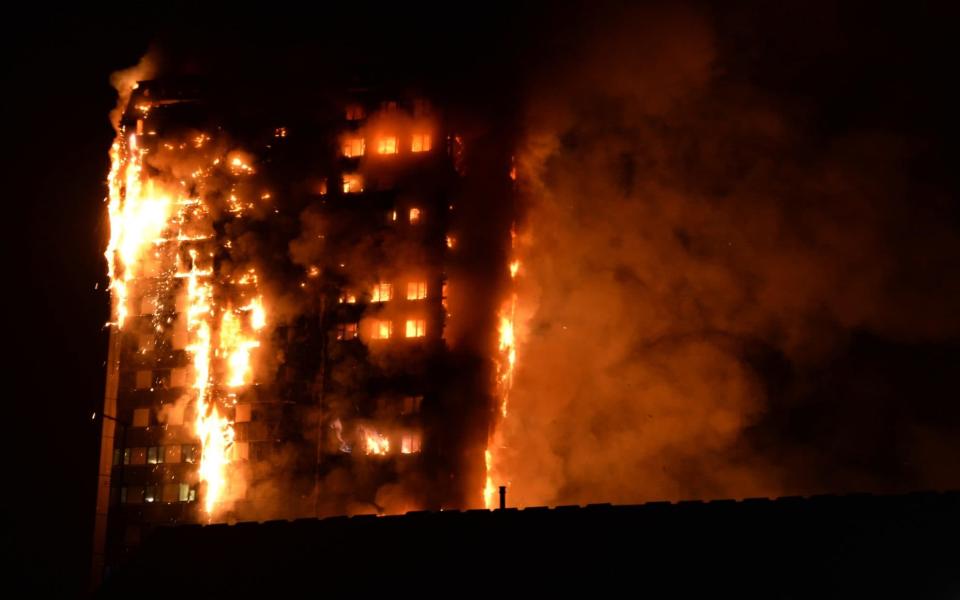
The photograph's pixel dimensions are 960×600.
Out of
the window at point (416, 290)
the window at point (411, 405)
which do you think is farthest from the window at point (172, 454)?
the window at point (416, 290)

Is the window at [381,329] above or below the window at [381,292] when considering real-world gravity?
below

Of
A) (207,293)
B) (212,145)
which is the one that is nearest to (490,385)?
(207,293)

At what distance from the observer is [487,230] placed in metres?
43.3

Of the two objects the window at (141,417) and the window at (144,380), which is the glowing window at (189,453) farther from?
the window at (144,380)

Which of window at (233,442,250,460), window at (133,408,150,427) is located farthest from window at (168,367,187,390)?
window at (233,442,250,460)

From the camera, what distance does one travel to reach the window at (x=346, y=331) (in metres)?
41.4

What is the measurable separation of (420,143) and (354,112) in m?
3.80

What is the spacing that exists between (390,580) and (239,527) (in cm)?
377

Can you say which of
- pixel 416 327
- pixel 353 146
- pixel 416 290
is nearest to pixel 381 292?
pixel 416 290

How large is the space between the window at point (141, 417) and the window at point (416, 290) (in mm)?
13791

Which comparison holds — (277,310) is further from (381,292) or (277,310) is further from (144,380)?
(144,380)

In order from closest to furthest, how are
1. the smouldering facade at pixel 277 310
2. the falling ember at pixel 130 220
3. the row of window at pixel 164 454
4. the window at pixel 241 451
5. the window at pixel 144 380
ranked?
the smouldering facade at pixel 277 310 → the window at pixel 241 451 → the row of window at pixel 164 454 → the falling ember at pixel 130 220 → the window at pixel 144 380

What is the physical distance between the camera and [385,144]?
44344 millimetres

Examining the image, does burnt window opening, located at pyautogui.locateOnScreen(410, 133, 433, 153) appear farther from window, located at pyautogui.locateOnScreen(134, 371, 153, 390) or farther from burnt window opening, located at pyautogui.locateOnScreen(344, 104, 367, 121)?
window, located at pyautogui.locateOnScreen(134, 371, 153, 390)
